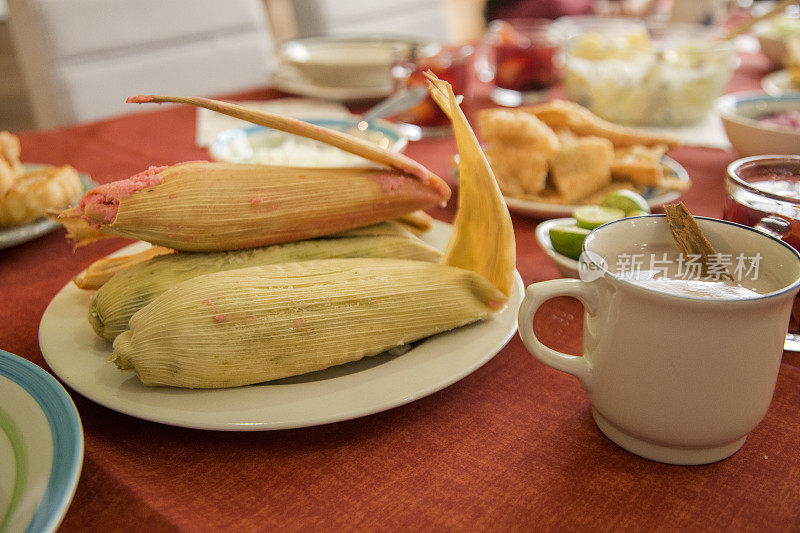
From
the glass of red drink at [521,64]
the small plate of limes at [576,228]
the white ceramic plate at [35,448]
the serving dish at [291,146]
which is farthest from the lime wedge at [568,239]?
the glass of red drink at [521,64]

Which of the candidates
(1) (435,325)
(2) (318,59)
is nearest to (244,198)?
(1) (435,325)

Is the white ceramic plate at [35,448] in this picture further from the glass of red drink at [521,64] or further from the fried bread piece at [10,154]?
the glass of red drink at [521,64]

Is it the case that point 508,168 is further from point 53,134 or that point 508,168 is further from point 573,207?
point 53,134

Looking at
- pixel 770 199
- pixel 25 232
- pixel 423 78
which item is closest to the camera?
pixel 770 199

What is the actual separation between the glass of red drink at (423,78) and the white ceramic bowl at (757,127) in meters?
0.42

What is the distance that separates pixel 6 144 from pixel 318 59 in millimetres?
662

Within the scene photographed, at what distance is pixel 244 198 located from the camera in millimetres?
544

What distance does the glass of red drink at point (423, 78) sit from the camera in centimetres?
115

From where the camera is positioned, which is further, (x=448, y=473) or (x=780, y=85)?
(x=780, y=85)

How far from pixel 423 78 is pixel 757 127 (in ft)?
1.66

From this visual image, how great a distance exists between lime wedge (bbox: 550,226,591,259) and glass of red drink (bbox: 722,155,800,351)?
124mm

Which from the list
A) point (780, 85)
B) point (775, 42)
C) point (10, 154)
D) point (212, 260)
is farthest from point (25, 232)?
point (775, 42)

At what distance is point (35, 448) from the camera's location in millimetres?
410

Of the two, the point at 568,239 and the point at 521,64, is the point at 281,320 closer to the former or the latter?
the point at 568,239
